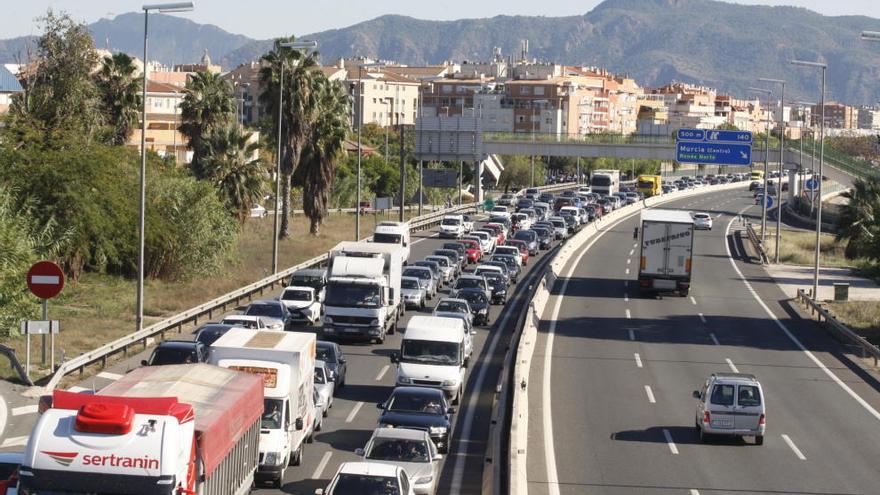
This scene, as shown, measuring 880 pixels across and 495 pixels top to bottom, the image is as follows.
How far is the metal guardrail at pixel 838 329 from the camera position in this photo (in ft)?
147

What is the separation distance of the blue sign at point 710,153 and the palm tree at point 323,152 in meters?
20.1

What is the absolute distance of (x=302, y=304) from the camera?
4647cm

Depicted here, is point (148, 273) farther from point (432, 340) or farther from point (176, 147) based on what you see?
point (176, 147)

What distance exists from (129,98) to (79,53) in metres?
11.5

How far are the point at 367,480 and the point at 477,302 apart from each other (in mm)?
28305

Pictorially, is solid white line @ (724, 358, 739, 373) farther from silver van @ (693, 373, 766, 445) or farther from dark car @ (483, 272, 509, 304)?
dark car @ (483, 272, 509, 304)

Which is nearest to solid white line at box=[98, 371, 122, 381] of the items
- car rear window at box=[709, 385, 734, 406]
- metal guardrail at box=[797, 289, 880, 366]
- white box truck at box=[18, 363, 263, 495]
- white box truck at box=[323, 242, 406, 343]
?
white box truck at box=[323, 242, 406, 343]

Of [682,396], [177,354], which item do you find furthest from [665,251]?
[177,354]

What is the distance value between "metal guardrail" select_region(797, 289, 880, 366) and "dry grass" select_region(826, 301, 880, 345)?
137 cm

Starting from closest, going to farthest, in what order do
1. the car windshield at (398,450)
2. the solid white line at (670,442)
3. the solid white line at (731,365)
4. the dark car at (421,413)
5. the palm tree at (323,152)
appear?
the car windshield at (398,450), the dark car at (421,413), the solid white line at (670,442), the solid white line at (731,365), the palm tree at (323,152)

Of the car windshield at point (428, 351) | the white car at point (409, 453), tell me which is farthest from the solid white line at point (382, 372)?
the white car at point (409, 453)

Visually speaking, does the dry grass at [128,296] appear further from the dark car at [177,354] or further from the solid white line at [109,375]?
the dark car at [177,354]

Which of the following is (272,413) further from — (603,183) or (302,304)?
(603,183)

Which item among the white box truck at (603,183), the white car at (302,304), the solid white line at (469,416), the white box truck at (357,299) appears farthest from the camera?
the white box truck at (603,183)
